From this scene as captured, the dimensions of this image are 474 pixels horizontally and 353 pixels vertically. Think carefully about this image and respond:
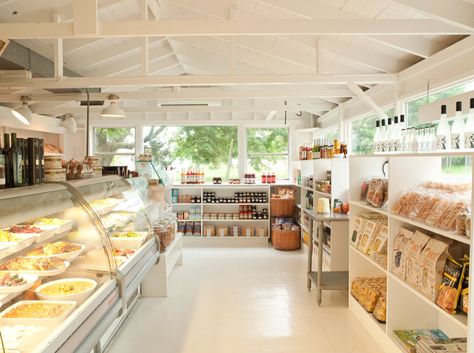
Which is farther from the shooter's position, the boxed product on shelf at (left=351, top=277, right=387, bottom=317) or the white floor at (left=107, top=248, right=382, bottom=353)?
the boxed product on shelf at (left=351, top=277, right=387, bottom=317)

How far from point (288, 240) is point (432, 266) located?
539 cm

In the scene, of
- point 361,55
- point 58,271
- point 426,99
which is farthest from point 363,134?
point 58,271

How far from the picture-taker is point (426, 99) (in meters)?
4.39

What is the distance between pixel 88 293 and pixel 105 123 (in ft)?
24.3

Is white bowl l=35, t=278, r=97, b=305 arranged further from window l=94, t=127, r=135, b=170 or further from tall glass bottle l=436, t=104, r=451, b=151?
window l=94, t=127, r=135, b=170

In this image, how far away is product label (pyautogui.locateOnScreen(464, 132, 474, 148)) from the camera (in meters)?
2.53

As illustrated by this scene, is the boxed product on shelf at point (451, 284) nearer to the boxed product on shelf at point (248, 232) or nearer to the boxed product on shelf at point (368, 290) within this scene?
the boxed product on shelf at point (368, 290)

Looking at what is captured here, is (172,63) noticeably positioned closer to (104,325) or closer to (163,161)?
(163,161)

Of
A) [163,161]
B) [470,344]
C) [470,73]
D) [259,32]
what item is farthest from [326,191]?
[163,161]

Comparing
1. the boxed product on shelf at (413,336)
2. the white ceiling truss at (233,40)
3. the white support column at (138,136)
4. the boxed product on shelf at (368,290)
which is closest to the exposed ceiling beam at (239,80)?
the white ceiling truss at (233,40)

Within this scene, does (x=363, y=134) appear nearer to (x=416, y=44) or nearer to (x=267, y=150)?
(x=416, y=44)

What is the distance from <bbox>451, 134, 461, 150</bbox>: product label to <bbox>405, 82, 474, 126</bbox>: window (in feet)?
3.98

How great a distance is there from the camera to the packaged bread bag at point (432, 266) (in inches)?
103

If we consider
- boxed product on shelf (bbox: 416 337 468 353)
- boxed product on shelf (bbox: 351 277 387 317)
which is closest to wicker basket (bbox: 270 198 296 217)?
boxed product on shelf (bbox: 351 277 387 317)
